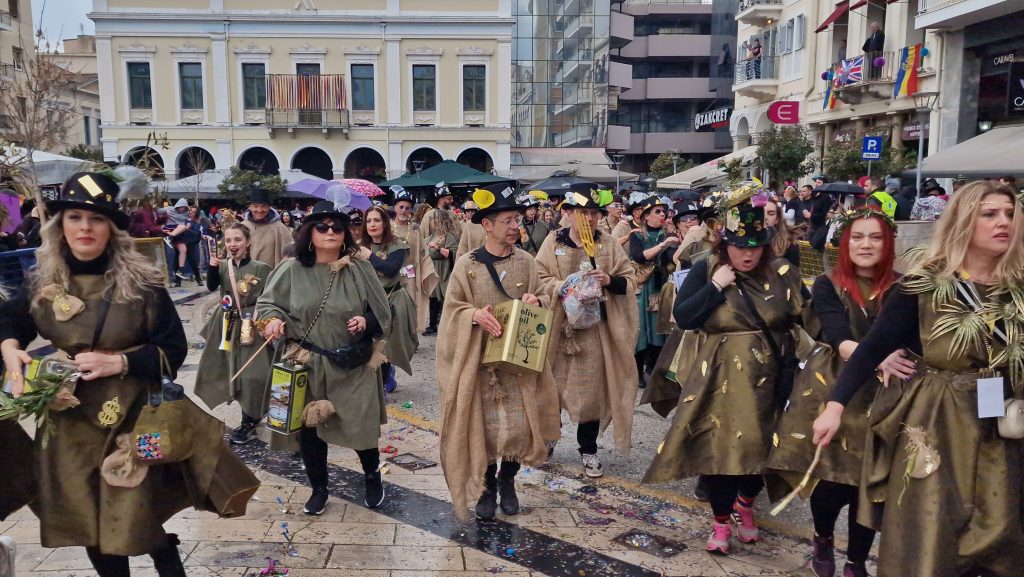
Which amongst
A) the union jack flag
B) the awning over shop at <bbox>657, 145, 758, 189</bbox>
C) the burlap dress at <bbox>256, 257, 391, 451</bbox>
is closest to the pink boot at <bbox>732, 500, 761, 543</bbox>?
the burlap dress at <bbox>256, 257, 391, 451</bbox>

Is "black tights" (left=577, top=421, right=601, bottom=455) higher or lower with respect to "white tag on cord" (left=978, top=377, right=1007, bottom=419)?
lower

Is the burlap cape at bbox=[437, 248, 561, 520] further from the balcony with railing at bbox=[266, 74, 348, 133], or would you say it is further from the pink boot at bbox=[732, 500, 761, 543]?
the balcony with railing at bbox=[266, 74, 348, 133]

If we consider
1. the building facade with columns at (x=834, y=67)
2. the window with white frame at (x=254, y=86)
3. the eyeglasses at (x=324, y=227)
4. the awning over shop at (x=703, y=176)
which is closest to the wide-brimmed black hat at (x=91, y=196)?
the eyeglasses at (x=324, y=227)

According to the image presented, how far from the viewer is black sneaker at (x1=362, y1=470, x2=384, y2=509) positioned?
5.01 metres

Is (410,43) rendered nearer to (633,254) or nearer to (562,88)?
(562,88)

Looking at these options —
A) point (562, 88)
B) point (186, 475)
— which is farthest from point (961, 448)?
point (562, 88)

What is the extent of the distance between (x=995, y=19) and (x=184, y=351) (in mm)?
19506

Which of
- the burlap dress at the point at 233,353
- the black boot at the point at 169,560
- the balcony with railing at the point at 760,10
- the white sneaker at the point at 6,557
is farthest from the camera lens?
the balcony with railing at the point at 760,10

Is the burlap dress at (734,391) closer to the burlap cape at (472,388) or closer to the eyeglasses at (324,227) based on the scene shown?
the burlap cape at (472,388)

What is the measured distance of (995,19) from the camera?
17828mm

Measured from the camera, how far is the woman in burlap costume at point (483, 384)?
463 cm

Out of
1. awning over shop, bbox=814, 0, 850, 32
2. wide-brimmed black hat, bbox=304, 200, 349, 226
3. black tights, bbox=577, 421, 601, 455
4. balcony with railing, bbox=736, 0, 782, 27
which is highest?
balcony with railing, bbox=736, 0, 782, 27

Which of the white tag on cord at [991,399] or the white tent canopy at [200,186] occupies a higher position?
the white tent canopy at [200,186]

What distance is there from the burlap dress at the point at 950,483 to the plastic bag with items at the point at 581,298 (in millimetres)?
2253
